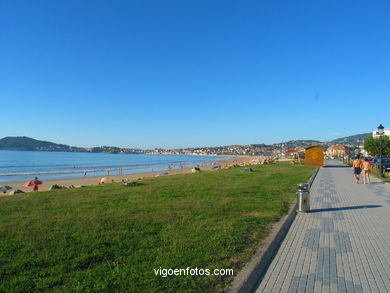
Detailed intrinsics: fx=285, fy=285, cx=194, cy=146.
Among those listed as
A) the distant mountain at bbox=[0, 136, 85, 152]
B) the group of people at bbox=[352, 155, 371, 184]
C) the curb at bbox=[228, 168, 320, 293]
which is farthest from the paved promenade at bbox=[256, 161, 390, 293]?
A: the distant mountain at bbox=[0, 136, 85, 152]

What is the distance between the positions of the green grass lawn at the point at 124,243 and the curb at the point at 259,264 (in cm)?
12

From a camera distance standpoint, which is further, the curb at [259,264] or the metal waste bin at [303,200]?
the metal waste bin at [303,200]

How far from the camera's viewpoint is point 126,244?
15.1ft

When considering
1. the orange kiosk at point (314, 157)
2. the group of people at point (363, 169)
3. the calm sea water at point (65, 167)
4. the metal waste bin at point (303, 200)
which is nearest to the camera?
the metal waste bin at point (303, 200)

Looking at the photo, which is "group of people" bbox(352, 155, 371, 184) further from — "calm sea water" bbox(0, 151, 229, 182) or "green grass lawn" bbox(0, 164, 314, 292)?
"calm sea water" bbox(0, 151, 229, 182)

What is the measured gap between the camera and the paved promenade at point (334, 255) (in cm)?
358

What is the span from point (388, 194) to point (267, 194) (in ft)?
17.4

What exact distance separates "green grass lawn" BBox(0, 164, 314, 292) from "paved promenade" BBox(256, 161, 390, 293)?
531 mm

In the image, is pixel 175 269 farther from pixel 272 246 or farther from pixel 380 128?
pixel 380 128

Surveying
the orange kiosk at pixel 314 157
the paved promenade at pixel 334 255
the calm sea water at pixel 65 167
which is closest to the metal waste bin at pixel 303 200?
the paved promenade at pixel 334 255

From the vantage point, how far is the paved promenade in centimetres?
358

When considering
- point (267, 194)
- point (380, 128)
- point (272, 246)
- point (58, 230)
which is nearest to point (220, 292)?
point (272, 246)

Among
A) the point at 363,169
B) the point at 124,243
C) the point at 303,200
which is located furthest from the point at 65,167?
the point at 124,243

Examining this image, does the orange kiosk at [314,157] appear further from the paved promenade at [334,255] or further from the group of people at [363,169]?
the paved promenade at [334,255]
